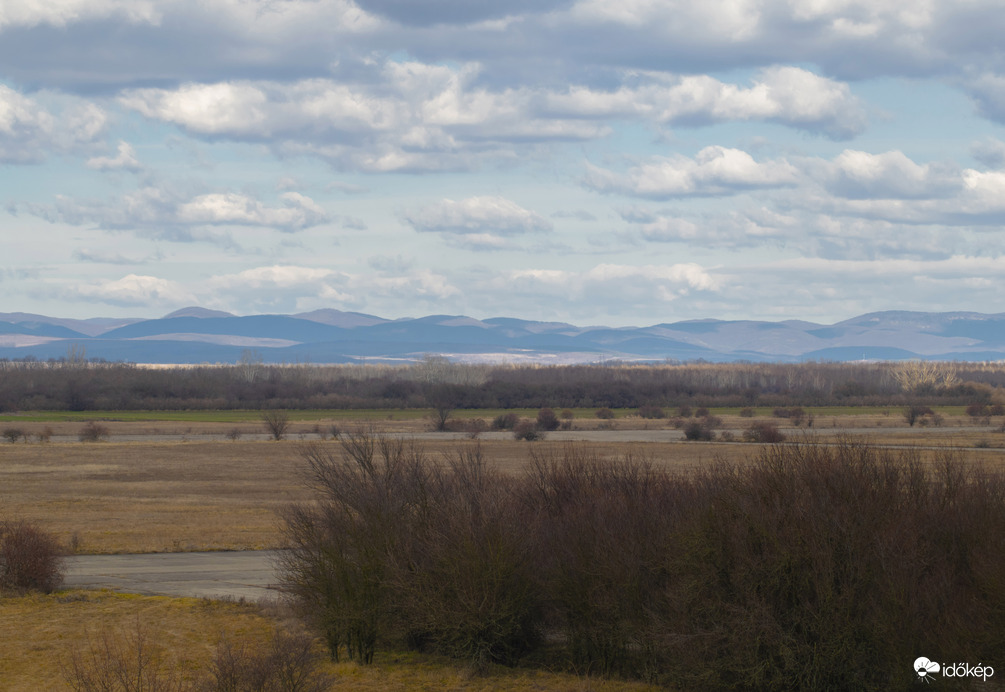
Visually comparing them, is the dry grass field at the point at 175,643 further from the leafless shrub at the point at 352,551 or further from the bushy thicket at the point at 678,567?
the leafless shrub at the point at 352,551

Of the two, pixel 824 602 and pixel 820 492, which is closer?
pixel 824 602

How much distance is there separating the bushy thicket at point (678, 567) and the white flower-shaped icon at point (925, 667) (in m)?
0.14

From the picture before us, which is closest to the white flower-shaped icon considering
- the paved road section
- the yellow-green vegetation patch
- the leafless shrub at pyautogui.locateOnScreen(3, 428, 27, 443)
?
the yellow-green vegetation patch

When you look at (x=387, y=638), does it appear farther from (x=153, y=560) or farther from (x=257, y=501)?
(x=257, y=501)

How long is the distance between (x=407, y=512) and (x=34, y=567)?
32.2 ft

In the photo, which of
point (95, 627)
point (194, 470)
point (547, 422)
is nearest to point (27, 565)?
point (95, 627)

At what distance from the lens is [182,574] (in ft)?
77.4

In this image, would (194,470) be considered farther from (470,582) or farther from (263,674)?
(263,674)

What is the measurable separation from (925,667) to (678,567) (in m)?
3.31

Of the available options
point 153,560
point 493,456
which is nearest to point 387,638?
point 153,560

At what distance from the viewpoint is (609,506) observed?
15195 mm

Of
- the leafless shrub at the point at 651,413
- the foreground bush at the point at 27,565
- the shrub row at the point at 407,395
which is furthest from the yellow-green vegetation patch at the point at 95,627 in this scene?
the shrub row at the point at 407,395

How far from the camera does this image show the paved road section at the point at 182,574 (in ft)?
70.0

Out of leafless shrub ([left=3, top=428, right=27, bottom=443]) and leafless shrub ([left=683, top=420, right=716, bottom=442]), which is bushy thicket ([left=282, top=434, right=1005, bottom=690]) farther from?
leafless shrub ([left=3, top=428, right=27, bottom=443])
